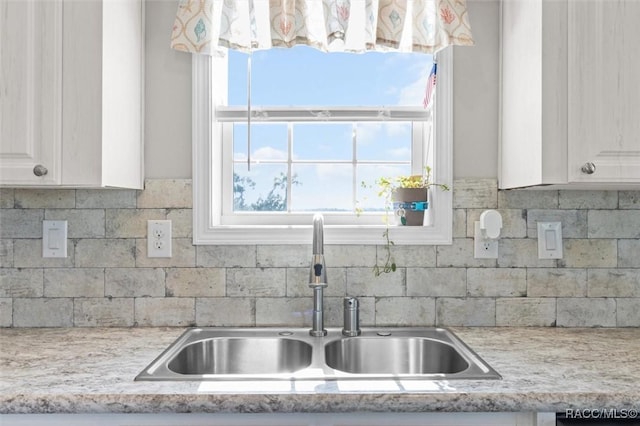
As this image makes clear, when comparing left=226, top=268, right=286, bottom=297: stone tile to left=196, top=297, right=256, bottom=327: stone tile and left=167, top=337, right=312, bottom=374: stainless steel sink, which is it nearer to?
left=196, top=297, right=256, bottom=327: stone tile

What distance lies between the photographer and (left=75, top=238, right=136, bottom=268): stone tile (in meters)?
1.81

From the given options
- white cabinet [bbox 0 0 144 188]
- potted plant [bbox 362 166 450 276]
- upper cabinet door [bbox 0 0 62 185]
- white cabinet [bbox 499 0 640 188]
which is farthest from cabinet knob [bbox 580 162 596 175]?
upper cabinet door [bbox 0 0 62 185]

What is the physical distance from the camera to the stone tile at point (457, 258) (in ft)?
5.95

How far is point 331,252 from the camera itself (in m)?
1.82

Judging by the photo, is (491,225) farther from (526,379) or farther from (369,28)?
(369,28)

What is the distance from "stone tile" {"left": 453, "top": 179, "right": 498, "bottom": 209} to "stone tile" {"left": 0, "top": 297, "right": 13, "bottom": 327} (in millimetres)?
1647

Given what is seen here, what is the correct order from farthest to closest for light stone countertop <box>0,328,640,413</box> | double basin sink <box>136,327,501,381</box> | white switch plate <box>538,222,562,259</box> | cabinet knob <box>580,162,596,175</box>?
white switch plate <box>538,222,562,259</box>
double basin sink <box>136,327,501,381</box>
cabinet knob <box>580,162,596,175</box>
light stone countertop <box>0,328,640,413</box>

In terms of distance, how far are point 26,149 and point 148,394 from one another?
2.74ft

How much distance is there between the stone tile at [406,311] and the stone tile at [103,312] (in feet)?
2.99

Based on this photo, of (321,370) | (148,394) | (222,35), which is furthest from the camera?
(222,35)

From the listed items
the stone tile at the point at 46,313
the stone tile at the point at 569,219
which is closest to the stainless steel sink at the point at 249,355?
the stone tile at the point at 46,313

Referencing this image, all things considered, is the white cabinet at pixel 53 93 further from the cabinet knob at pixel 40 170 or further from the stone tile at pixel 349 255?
the stone tile at pixel 349 255

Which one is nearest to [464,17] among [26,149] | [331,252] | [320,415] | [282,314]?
[331,252]

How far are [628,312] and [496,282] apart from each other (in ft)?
1.60
